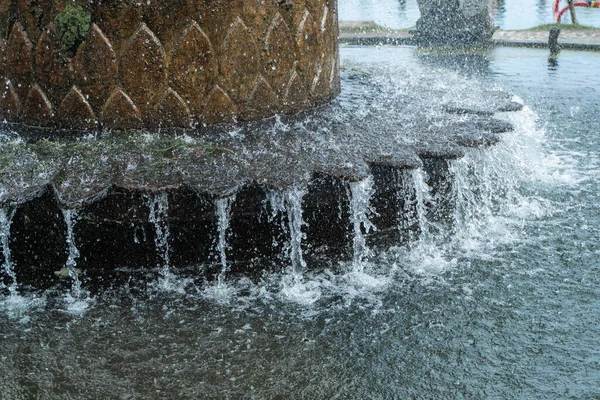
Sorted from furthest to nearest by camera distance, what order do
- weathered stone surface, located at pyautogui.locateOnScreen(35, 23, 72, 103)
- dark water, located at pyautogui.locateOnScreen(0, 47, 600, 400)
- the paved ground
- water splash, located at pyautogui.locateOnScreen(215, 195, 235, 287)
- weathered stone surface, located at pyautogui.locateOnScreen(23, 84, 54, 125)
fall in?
the paved ground, weathered stone surface, located at pyautogui.locateOnScreen(23, 84, 54, 125), weathered stone surface, located at pyautogui.locateOnScreen(35, 23, 72, 103), water splash, located at pyautogui.locateOnScreen(215, 195, 235, 287), dark water, located at pyautogui.locateOnScreen(0, 47, 600, 400)

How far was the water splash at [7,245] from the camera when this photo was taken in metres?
3.35

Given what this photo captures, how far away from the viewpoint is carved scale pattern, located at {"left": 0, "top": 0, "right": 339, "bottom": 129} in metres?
3.69

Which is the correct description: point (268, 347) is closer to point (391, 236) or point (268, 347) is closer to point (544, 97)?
point (391, 236)

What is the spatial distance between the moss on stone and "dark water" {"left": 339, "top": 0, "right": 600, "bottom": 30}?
42.6 ft

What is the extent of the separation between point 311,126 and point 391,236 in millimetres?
770

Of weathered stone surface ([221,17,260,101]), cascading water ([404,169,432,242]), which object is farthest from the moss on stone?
cascading water ([404,169,432,242])

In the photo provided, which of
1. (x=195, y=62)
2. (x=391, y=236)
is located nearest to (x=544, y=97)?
(x=391, y=236)

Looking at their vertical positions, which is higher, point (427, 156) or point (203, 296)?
point (427, 156)

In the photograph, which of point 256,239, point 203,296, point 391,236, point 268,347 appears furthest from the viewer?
point 391,236

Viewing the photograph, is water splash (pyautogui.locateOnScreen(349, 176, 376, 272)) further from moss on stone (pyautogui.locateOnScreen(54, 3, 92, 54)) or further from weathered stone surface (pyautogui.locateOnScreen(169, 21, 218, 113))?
moss on stone (pyautogui.locateOnScreen(54, 3, 92, 54))

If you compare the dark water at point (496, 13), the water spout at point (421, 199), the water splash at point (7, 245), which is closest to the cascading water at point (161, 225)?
the water splash at point (7, 245)

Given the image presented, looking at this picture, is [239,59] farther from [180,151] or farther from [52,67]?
[52,67]

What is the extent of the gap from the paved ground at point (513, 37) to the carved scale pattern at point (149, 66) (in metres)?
8.66

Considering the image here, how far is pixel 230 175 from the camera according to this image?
3.38 metres
